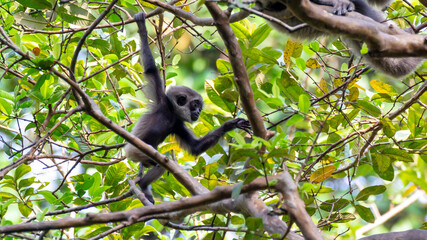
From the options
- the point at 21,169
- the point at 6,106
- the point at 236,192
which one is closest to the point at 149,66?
the point at 6,106

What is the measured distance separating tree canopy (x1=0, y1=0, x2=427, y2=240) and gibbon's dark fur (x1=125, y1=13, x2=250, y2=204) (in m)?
0.14

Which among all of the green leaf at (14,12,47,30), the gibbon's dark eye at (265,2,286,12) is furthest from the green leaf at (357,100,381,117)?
the green leaf at (14,12,47,30)

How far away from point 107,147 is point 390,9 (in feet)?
11.7

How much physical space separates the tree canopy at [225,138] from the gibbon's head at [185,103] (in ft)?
0.60

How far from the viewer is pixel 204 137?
511cm

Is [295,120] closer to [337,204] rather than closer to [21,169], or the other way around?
[337,204]

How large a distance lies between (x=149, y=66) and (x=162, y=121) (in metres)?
0.71

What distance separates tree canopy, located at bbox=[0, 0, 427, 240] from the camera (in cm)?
298

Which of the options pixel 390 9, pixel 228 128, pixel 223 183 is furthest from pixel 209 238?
pixel 390 9

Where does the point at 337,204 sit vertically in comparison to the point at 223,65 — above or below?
below

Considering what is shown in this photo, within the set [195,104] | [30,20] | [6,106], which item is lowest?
[6,106]

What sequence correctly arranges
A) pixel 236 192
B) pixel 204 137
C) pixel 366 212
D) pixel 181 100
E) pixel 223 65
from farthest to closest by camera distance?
pixel 181 100
pixel 204 137
pixel 223 65
pixel 366 212
pixel 236 192

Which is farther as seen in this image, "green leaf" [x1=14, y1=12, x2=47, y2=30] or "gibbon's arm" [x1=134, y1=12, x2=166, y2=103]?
"green leaf" [x1=14, y1=12, x2=47, y2=30]

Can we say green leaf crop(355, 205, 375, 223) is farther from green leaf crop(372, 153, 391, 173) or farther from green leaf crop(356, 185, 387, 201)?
green leaf crop(372, 153, 391, 173)
